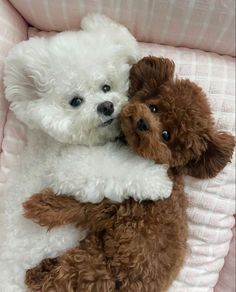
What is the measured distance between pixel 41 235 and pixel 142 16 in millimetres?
575

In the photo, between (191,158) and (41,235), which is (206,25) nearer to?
(191,158)

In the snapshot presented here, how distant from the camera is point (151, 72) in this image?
98 centimetres

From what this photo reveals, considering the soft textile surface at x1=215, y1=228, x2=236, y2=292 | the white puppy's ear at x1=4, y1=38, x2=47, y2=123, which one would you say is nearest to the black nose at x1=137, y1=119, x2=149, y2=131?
the white puppy's ear at x1=4, y1=38, x2=47, y2=123

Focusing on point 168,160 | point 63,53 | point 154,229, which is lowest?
point 154,229

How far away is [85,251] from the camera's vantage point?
3.15 ft

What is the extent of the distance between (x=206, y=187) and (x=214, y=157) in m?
0.25

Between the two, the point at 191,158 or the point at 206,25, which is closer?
the point at 191,158

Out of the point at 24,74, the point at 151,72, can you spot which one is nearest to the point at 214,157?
the point at 151,72

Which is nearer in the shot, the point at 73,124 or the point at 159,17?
the point at 73,124

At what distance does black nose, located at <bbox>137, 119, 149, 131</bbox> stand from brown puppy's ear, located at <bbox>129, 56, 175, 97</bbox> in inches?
4.7

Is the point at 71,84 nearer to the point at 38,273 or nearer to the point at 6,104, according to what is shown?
the point at 6,104

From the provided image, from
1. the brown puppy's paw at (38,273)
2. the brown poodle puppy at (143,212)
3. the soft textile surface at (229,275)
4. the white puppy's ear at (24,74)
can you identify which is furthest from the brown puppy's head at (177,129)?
the soft textile surface at (229,275)

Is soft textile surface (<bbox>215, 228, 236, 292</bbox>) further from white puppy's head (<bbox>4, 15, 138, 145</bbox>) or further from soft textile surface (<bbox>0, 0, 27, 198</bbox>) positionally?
soft textile surface (<bbox>0, 0, 27, 198</bbox>)

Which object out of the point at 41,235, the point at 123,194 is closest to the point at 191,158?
the point at 123,194
